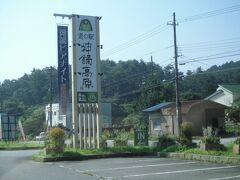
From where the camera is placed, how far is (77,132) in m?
21.6

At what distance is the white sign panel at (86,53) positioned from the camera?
21.5 m

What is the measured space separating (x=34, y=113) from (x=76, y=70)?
55.3 m

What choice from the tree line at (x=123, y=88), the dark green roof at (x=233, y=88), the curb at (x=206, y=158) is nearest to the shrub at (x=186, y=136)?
the curb at (x=206, y=158)

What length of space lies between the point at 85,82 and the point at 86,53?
1.55m

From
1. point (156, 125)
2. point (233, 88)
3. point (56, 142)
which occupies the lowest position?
point (56, 142)

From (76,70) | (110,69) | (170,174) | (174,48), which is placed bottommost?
(170,174)

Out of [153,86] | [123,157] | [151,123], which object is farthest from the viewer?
[153,86]

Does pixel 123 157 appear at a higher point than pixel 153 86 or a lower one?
lower

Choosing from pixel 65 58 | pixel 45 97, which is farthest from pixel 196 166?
pixel 45 97

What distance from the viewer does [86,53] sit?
71.4ft

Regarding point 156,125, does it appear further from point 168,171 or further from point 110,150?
point 168,171

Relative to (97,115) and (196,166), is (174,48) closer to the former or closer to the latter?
(97,115)

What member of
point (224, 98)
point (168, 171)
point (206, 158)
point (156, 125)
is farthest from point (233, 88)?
point (168, 171)

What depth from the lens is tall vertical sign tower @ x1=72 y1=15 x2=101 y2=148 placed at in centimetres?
2141
